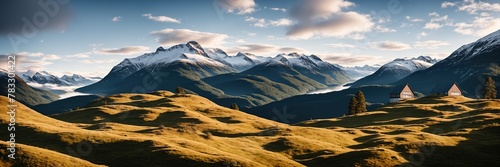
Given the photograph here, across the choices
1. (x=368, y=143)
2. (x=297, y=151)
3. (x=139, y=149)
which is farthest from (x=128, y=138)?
(x=368, y=143)

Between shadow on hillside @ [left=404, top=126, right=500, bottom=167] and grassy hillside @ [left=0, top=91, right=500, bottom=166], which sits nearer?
grassy hillside @ [left=0, top=91, right=500, bottom=166]

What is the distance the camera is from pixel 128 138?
241 ft

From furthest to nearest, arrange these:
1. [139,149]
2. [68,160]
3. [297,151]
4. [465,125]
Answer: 1. [465,125]
2. [297,151]
3. [139,149]
4. [68,160]

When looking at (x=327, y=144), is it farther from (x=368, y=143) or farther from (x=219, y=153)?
(x=219, y=153)

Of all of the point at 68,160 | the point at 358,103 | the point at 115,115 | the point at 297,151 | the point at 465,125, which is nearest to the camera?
the point at 68,160

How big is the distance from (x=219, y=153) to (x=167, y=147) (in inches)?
340

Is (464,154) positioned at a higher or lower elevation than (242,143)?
lower

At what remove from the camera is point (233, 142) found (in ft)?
272

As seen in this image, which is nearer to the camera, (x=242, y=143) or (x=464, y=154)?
(x=464, y=154)

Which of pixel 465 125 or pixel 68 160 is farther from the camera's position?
pixel 465 125

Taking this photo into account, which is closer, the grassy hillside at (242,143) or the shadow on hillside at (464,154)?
the grassy hillside at (242,143)

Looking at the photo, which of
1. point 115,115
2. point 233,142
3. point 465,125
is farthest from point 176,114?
point 465,125

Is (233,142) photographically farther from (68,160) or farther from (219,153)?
(68,160)

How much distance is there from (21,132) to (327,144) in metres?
61.6
